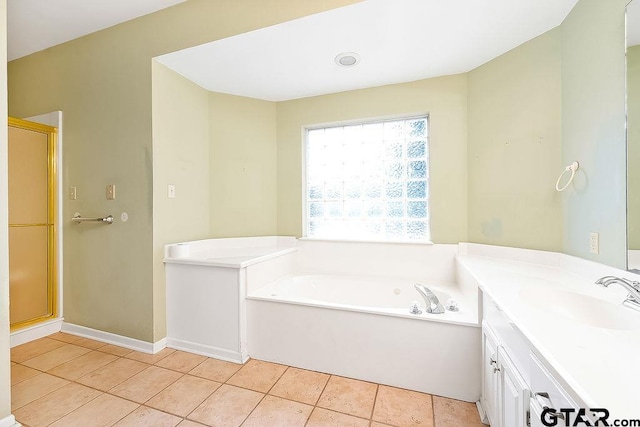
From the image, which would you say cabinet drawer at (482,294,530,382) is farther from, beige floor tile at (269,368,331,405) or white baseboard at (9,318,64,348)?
white baseboard at (9,318,64,348)

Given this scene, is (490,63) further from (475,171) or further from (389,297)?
(389,297)

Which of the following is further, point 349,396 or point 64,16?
point 64,16

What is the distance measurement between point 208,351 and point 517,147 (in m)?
2.75

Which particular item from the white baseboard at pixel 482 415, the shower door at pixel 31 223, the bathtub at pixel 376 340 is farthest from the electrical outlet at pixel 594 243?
the shower door at pixel 31 223

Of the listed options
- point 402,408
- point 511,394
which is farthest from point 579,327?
point 402,408

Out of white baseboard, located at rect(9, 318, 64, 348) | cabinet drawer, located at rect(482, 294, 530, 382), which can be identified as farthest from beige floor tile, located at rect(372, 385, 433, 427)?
white baseboard, located at rect(9, 318, 64, 348)

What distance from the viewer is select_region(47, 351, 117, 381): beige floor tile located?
177cm

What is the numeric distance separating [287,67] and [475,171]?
1.80 meters

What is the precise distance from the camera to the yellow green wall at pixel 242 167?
266 centimetres

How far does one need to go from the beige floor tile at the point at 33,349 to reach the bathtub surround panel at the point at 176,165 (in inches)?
35.7

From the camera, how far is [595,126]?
1377 mm

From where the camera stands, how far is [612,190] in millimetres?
1268

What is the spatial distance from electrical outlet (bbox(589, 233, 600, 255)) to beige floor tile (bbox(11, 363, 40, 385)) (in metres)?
3.50

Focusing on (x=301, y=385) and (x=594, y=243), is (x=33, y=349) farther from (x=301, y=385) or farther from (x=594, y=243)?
(x=594, y=243)
